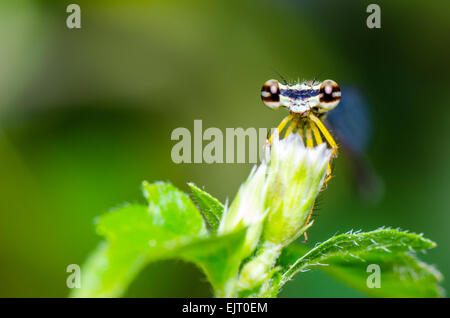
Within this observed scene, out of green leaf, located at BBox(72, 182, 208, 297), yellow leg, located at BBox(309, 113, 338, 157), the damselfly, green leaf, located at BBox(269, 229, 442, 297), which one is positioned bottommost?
green leaf, located at BBox(269, 229, 442, 297)

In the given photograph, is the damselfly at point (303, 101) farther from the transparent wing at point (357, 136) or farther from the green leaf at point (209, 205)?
the transparent wing at point (357, 136)

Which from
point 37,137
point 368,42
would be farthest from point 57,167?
point 368,42

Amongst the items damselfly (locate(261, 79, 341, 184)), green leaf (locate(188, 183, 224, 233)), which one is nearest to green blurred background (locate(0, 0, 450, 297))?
damselfly (locate(261, 79, 341, 184))

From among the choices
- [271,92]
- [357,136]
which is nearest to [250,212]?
[271,92]

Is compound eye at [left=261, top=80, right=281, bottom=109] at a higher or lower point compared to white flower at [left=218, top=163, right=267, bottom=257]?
higher

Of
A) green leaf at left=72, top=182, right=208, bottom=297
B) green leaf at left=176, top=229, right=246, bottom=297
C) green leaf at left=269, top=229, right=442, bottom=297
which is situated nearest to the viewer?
green leaf at left=72, top=182, right=208, bottom=297

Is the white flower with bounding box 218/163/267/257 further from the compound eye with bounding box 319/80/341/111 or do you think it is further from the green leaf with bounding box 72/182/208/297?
the compound eye with bounding box 319/80/341/111

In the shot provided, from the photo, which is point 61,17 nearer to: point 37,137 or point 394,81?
point 37,137
